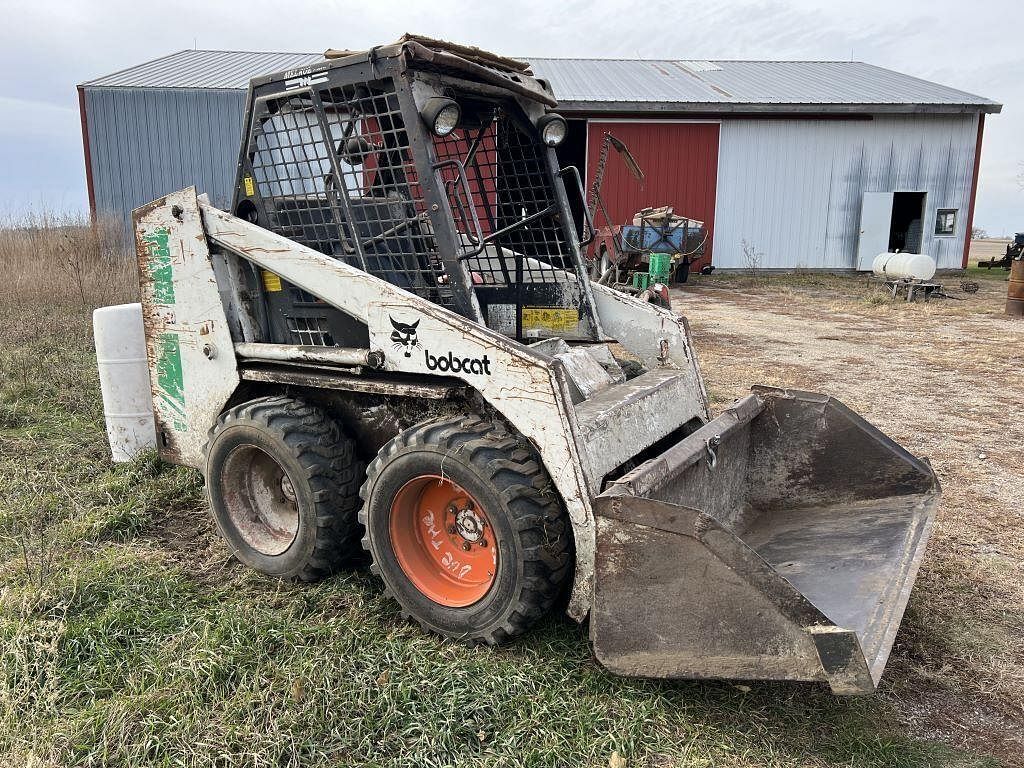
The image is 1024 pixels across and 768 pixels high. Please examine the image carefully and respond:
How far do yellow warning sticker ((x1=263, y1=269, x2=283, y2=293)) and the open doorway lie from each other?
18997 mm

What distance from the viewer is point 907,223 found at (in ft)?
66.3

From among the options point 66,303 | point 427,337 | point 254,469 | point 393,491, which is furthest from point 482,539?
point 66,303

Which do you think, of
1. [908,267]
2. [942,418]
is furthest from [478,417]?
[908,267]

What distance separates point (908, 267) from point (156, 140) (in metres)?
15.8

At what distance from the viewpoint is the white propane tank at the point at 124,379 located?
4812mm

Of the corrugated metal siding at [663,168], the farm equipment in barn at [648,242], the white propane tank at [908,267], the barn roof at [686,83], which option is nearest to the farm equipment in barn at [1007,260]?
the barn roof at [686,83]

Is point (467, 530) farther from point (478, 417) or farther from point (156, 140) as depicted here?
point (156, 140)

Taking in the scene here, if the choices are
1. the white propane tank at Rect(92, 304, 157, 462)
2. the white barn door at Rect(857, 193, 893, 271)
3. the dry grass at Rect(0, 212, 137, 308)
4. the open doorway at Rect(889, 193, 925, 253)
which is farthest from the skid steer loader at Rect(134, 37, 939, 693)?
the open doorway at Rect(889, 193, 925, 253)

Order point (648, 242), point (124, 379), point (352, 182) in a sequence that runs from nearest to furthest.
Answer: point (352, 182), point (124, 379), point (648, 242)

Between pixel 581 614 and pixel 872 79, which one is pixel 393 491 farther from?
pixel 872 79

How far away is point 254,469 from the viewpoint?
381 cm

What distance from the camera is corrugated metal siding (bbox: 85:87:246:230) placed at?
17.1m

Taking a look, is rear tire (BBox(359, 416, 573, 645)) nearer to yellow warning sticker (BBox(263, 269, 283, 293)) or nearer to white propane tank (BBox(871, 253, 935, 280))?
yellow warning sticker (BBox(263, 269, 283, 293))

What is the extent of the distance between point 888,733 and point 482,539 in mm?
1545
